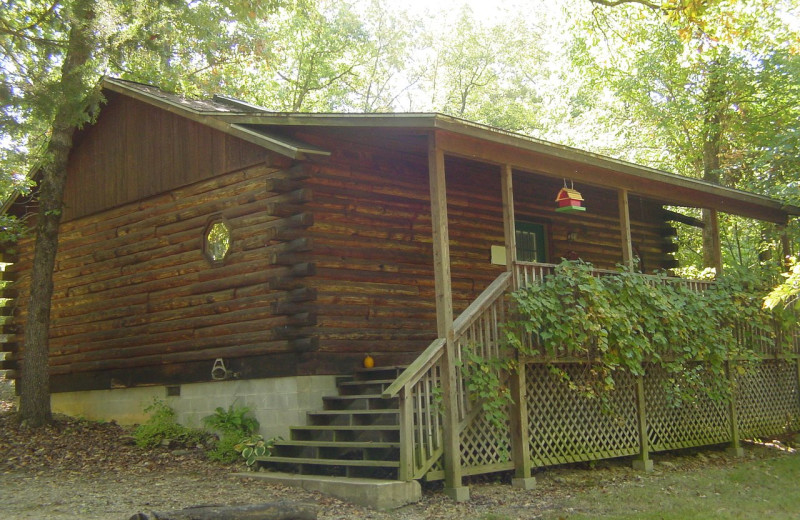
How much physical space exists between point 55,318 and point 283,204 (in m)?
6.36

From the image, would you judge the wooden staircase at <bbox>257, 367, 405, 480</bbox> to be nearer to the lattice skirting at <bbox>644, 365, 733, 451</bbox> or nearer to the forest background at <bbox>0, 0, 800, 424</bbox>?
the lattice skirting at <bbox>644, 365, 733, 451</bbox>

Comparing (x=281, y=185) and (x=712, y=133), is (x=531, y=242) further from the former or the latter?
(x=712, y=133)

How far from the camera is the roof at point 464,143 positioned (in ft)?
28.8

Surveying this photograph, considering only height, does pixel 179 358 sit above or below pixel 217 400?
above

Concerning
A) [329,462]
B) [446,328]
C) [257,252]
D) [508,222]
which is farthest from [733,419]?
[257,252]

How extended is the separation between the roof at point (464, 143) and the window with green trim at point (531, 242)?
209 centimetres

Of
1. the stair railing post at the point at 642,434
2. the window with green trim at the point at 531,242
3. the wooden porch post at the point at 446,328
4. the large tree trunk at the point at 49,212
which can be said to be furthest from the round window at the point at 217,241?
the stair railing post at the point at 642,434

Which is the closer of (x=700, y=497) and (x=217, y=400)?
(x=700, y=497)

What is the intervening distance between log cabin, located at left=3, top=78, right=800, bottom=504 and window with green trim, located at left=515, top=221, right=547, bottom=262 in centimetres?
2

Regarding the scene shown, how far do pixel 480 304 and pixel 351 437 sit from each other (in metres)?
2.05

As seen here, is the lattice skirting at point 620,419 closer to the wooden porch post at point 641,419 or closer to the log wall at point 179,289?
the wooden porch post at point 641,419

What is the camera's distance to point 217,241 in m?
11.3

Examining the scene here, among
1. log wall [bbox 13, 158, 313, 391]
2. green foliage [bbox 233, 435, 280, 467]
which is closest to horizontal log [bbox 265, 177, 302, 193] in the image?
log wall [bbox 13, 158, 313, 391]

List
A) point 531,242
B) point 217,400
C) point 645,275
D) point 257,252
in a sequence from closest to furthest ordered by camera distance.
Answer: point 257,252 → point 645,275 → point 217,400 → point 531,242
